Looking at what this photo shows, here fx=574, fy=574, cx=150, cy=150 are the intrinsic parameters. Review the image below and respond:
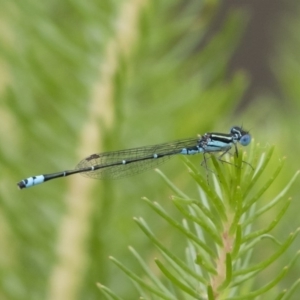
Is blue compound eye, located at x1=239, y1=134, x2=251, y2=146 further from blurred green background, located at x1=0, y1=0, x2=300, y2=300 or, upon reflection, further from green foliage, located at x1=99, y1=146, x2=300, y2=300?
green foliage, located at x1=99, y1=146, x2=300, y2=300

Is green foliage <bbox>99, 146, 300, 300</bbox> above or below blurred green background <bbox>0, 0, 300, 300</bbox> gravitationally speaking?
below

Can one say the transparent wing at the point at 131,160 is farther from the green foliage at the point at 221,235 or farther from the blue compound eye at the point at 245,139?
the green foliage at the point at 221,235

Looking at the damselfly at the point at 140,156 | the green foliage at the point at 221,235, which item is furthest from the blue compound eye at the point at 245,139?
the green foliage at the point at 221,235

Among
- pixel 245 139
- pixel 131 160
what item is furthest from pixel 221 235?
pixel 131 160

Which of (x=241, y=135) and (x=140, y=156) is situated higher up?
(x=140, y=156)

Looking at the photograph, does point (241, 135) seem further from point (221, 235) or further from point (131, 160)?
point (221, 235)

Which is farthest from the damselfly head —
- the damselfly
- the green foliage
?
the green foliage

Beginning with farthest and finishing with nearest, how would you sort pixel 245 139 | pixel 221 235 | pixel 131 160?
pixel 131 160, pixel 245 139, pixel 221 235
